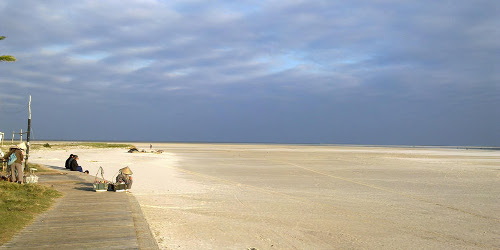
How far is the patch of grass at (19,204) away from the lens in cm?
843

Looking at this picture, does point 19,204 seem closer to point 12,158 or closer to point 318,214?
point 12,158

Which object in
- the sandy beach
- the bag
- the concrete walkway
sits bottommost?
the sandy beach

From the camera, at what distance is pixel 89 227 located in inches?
327

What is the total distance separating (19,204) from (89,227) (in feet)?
12.1

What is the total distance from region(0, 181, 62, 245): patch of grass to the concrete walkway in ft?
0.78

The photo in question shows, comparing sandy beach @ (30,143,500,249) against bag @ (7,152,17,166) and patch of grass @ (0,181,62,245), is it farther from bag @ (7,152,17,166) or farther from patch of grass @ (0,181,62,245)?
bag @ (7,152,17,166)

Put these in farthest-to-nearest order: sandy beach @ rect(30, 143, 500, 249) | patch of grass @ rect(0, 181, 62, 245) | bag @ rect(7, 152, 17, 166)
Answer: bag @ rect(7, 152, 17, 166) < sandy beach @ rect(30, 143, 500, 249) < patch of grass @ rect(0, 181, 62, 245)

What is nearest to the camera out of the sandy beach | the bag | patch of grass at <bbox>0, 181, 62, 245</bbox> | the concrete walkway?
the concrete walkway

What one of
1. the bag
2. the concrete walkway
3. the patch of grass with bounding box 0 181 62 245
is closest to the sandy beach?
the concrete walkway

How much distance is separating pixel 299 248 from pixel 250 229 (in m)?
1.92

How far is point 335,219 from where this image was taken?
12.0 m

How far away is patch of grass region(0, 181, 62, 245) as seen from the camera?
27.7 ft

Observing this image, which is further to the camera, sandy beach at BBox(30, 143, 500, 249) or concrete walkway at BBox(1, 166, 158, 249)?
sandy beach at BBox(30, 143, 500, 249)

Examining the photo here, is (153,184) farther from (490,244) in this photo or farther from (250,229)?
(490,244)
